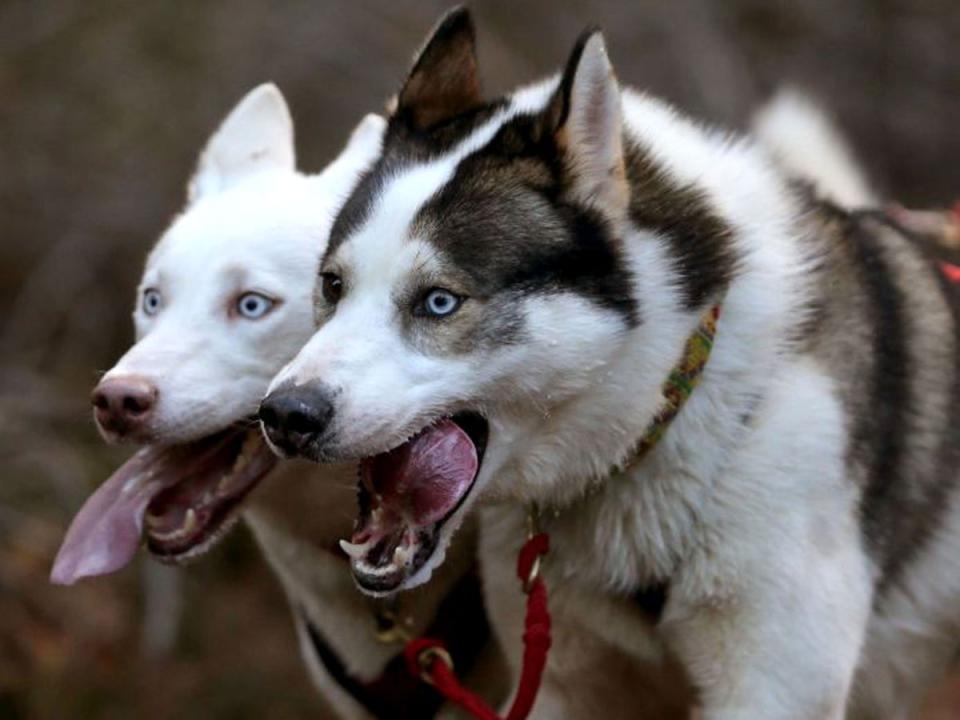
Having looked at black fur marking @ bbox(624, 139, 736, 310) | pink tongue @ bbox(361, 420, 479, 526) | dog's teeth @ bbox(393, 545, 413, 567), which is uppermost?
black fur marking @ bbox(624, 139, 736, 310)

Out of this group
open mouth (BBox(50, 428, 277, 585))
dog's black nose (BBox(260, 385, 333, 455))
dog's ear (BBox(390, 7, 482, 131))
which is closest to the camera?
dog's black nose (BBox(260, 385, 333, 455))

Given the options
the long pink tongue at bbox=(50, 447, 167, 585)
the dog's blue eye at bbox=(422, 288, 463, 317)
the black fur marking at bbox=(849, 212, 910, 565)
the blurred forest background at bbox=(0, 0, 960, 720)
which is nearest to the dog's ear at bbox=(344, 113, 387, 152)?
the long pink tongue at bbox=(50, 447, 167, 585)

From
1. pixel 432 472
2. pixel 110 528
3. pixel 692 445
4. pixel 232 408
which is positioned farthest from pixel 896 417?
pixel 110 528

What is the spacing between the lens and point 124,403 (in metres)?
3.37

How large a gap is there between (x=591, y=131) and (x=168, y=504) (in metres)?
1.33

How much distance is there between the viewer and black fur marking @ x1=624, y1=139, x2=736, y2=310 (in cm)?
308

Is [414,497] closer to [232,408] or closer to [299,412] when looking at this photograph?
[299,412]

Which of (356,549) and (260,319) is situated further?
(260,319)

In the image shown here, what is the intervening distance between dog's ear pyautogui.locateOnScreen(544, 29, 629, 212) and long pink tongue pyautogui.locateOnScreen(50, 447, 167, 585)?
1248 millimetres

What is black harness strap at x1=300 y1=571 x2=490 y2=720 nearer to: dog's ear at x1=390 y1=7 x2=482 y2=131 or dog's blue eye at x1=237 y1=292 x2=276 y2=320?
dog's blue eye at x1=237 y1=292 x2=276 y2=320

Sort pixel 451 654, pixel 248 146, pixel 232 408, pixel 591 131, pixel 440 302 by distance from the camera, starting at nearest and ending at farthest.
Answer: pixel 440 302, pixel 591 131, pixel 232 408, pixel 451 654, pixel 248 146

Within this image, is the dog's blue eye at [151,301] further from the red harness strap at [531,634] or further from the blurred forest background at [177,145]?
the blurred forest background at [177,145]

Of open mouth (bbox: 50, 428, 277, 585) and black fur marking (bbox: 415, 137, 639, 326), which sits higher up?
black fur marking (bbox: 415, 137, 639, 326)

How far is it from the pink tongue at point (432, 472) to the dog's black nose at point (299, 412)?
0.70 feet
